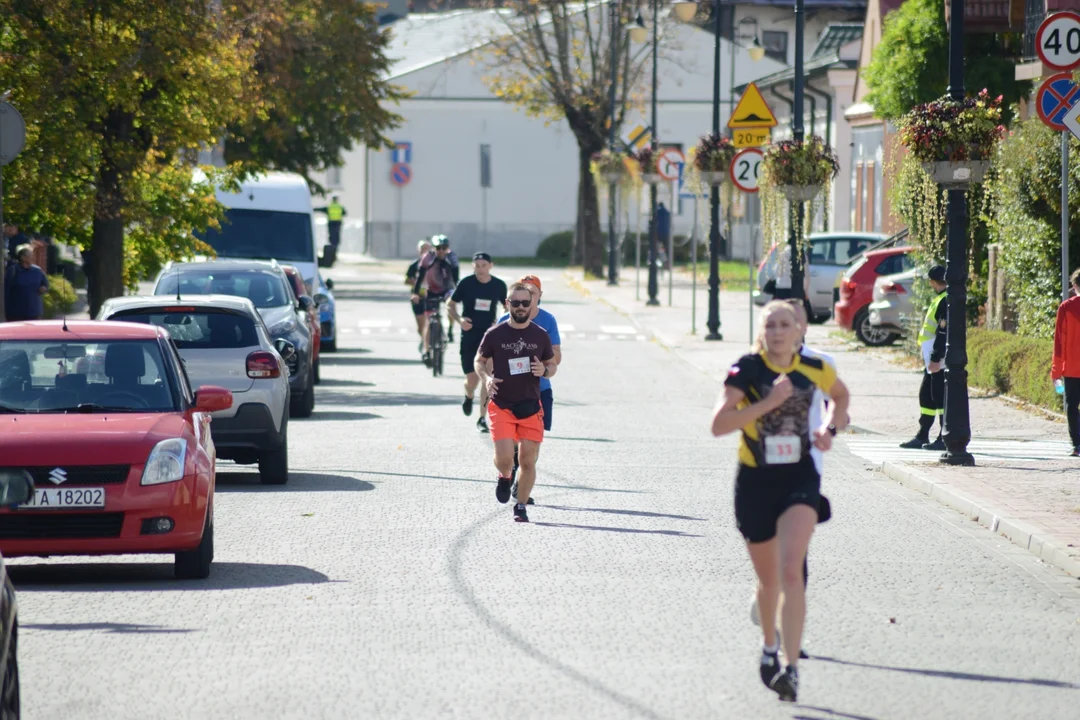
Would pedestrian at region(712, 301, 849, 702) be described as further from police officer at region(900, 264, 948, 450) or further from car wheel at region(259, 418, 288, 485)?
police officer at region(900, 264, 948, 450)

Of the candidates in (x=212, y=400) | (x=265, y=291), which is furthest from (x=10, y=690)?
(x=265, y=291)

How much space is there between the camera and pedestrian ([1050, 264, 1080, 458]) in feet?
49.3

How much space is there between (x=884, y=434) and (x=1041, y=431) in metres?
1.48

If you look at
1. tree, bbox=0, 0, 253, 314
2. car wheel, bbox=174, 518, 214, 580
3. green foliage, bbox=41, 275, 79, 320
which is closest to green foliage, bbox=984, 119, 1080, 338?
tree, bbox=0, 0, 253, 314

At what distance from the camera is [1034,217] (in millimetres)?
21828

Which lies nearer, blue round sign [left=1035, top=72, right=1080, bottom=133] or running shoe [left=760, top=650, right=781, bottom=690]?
running shoe [left=760, top=650, right=781, bottom=690]

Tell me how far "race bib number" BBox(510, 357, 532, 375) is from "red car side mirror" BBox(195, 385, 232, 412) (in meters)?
2.49

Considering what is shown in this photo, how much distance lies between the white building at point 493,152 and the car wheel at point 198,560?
6483 cm

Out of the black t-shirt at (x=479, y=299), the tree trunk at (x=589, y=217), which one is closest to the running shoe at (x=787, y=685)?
the black t-shirt at (x=479, y=299)

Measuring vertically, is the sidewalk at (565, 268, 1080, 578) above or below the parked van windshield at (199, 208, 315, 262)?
below

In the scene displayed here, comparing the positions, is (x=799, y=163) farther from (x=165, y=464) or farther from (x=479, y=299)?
(x=165, y=464)

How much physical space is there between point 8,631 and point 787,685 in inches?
110

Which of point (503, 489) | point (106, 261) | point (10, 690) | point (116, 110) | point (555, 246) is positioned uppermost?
point (116, 110)

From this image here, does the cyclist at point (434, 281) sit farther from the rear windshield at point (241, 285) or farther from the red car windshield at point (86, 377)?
the red car windshield at point (86, 377)
